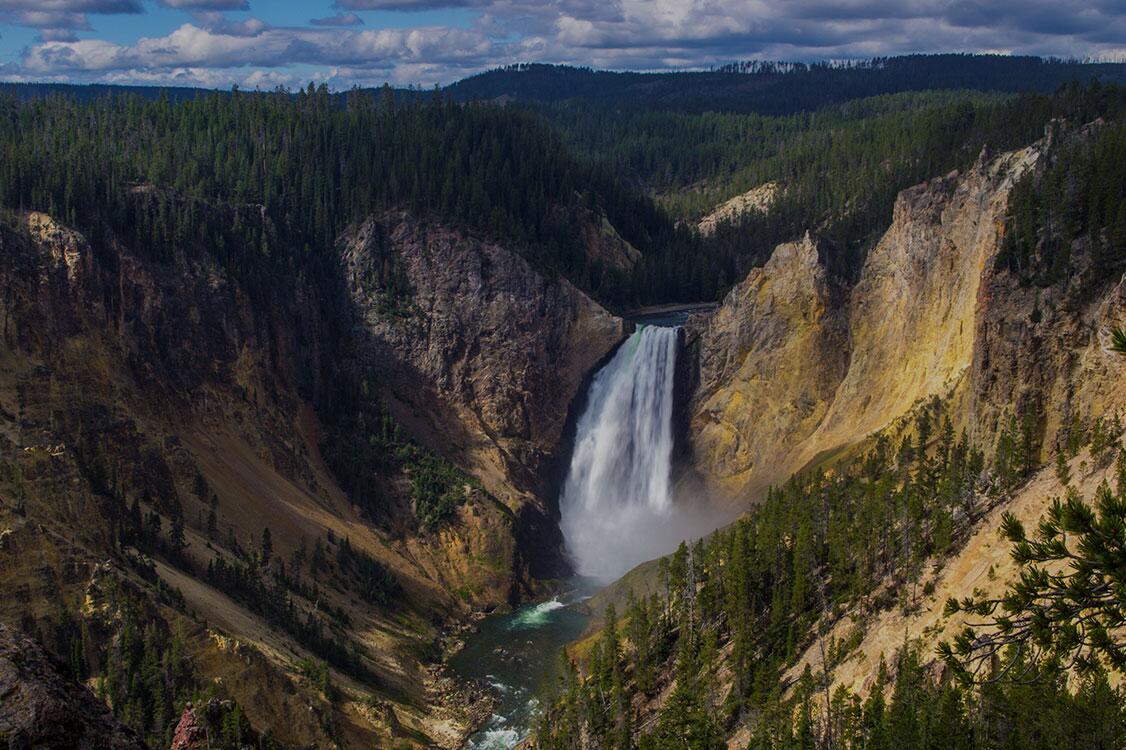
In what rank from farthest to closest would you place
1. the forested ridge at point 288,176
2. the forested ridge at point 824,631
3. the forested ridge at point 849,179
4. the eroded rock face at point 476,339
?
the forested ridge at point 849,179 < the eroded rock face at point 476,339 < the forested ridge at point 288,176 < the forested ridge at point 824,631

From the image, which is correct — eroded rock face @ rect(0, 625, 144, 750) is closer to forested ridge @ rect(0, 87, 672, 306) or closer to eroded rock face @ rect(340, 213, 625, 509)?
forested ridge @ rect(0, 87, 672, 306)

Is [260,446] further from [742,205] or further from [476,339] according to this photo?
[742,205]

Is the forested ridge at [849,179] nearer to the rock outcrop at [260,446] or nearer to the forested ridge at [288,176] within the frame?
the forested ridge at [288,176]

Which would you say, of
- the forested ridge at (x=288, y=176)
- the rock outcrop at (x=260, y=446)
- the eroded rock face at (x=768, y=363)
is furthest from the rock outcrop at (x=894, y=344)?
the forested ridge at (x=288, y=176)

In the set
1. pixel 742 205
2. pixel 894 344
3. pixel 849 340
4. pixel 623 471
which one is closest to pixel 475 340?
pixel 623 471

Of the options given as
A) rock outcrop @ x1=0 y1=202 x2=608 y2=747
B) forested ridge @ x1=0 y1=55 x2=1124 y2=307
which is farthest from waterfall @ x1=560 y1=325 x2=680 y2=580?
forested ridge @ x1=0 y1=55 x2=1124 y2=307

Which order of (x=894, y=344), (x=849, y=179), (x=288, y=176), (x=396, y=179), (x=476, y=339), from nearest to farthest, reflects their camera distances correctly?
(x=894, y=344), (x=476, y=339), (x=396, y=179), (x=288, y=176), (x=849, y=179)
